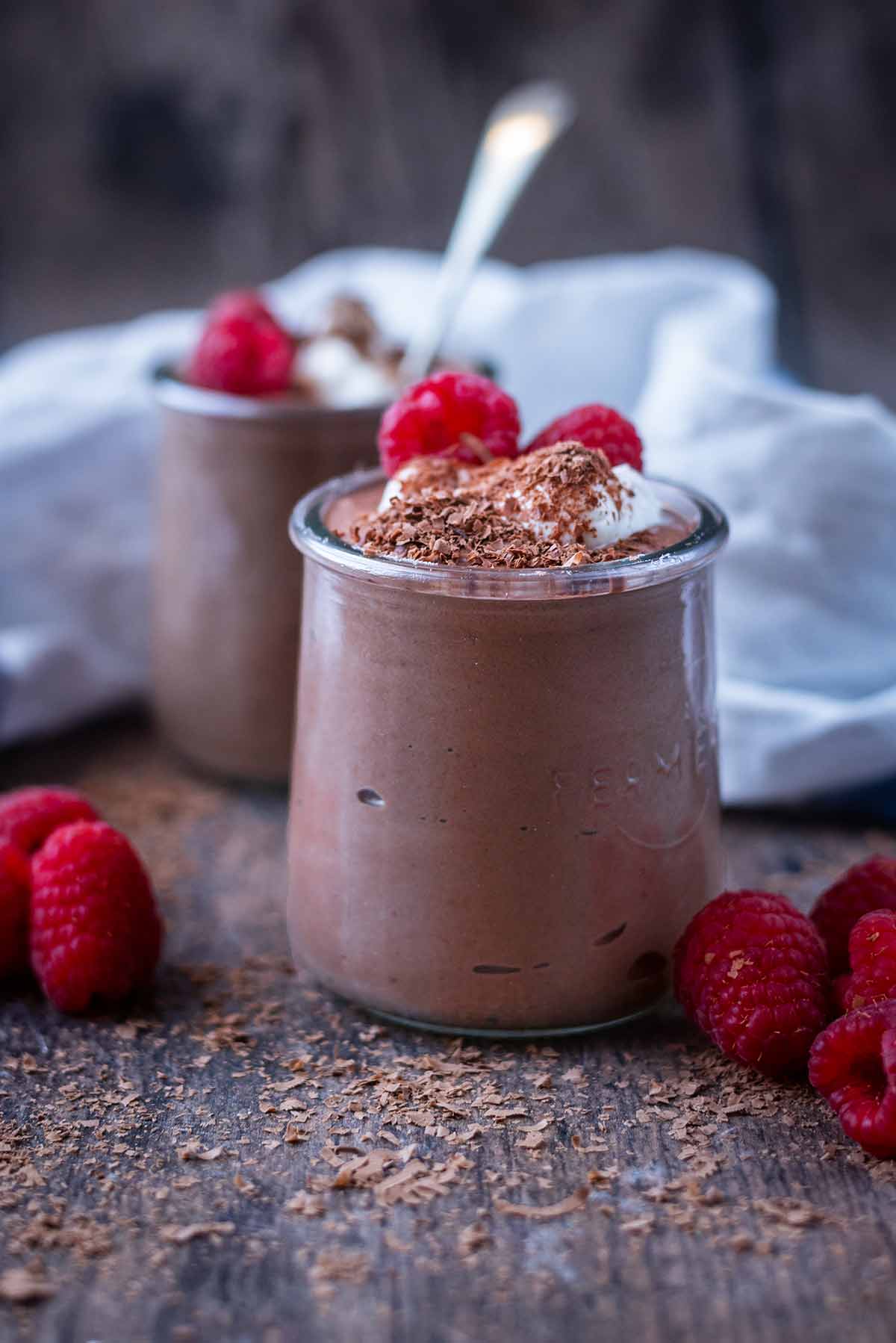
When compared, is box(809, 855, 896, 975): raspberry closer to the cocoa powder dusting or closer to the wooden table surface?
the wooden table surface

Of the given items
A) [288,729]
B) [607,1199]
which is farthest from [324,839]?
[288,729]

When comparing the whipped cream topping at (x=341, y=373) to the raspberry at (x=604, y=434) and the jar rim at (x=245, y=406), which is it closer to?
the jar rim at (x=245, y=406)

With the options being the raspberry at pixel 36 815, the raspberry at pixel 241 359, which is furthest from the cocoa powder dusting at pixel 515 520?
the raspberry at pixel 241 359

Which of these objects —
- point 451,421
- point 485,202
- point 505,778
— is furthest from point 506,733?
point 485,202

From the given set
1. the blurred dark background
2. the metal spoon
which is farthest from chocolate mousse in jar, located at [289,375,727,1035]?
the blurred dark background

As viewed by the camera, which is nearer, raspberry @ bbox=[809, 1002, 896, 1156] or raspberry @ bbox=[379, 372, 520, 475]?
raspberry @ bbox=[809, 1002, 896, 1156]

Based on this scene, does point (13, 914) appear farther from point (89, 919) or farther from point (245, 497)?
point (245, 497)
